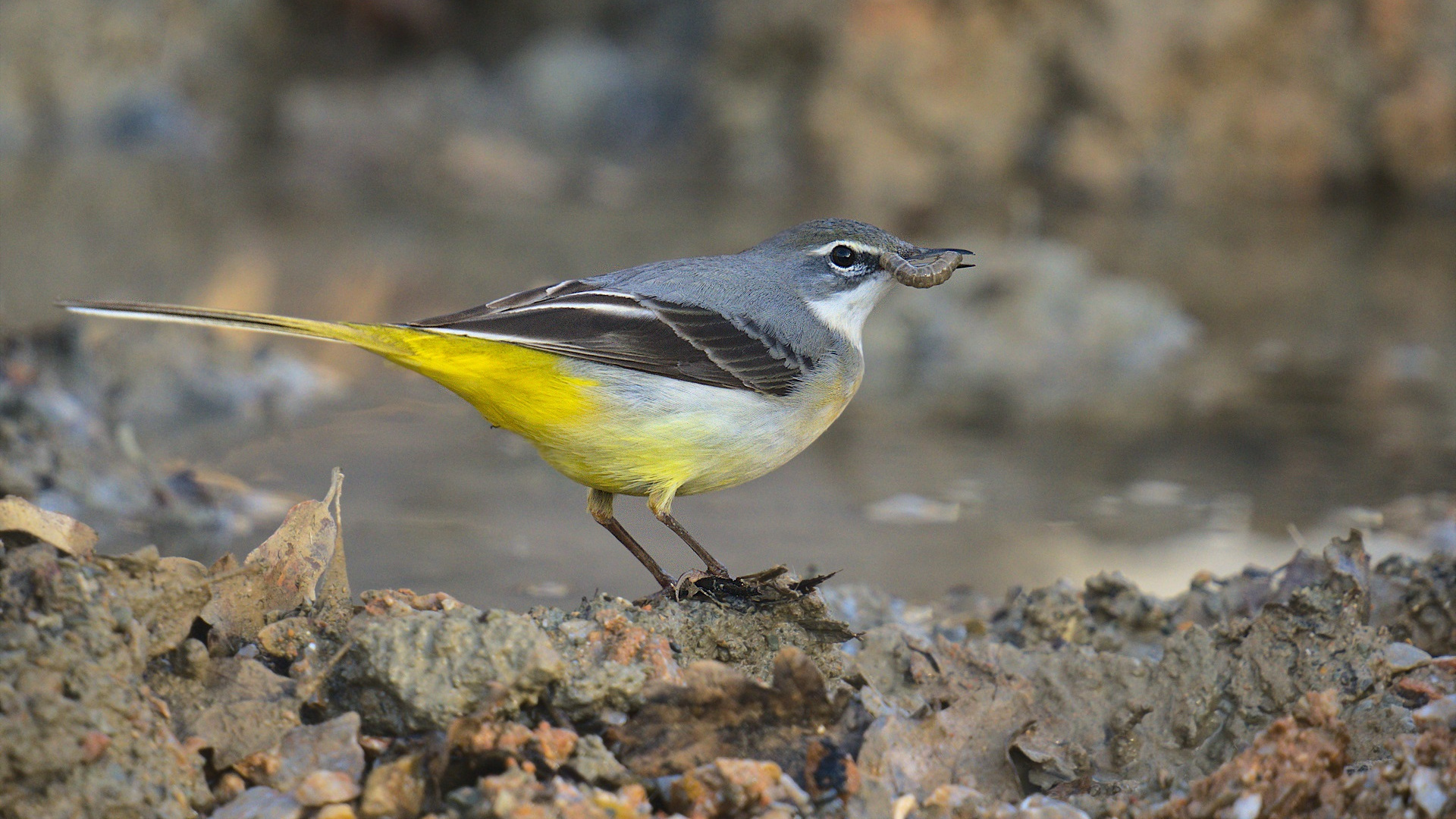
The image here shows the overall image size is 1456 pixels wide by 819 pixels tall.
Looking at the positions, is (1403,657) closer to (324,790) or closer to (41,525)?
(324,790)

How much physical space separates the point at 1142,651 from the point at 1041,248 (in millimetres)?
6145

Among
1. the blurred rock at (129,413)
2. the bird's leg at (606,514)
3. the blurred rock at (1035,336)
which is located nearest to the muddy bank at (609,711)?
the bird's leg at (606,514)

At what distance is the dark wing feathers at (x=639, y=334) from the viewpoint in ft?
12.1

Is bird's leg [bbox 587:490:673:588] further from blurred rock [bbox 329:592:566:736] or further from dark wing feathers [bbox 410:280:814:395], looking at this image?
blurred rock [bbox 329:592:566:736]

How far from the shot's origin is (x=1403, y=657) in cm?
329

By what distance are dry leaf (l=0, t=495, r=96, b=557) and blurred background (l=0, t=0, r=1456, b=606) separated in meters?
1.75

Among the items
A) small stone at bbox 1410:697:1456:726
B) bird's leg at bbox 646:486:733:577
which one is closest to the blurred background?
bird's leg at bbox 646:486:733:577

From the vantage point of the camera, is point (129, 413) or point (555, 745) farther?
point (129, 413)

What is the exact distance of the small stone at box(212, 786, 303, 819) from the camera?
242cm

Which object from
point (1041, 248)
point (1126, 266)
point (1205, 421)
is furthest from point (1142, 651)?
point (1126, 266)

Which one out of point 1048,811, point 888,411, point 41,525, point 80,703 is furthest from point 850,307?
point 888,411

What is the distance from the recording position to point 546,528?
17.2 feet

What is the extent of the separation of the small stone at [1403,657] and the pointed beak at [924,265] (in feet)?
5.16

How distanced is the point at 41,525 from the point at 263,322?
32.8 inches
